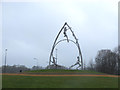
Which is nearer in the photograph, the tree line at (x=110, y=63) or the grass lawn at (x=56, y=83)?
the grass lawn at (x=56, y=83)

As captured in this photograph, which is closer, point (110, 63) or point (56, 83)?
point (56, 83)

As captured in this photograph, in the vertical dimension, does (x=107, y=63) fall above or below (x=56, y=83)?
below

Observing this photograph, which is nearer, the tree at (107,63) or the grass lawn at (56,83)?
the grass lawn at (56,83)

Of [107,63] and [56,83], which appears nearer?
[56,83]

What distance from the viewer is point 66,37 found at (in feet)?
94.7

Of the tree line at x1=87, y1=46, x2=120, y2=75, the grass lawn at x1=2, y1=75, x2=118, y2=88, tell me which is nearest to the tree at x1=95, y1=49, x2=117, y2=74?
the tree line at x1=87, y1=46, x2=120, y2=75

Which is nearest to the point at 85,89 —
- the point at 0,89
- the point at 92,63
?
the point at 0,89

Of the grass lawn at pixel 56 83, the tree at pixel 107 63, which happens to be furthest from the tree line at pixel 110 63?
the grass lawn at pixel 56 83

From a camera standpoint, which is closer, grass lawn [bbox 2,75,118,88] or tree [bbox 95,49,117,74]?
grass lawn [bbox 2,75,118,88]

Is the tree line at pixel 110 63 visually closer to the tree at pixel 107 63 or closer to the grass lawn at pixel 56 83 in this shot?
the tree at pixel 107 63

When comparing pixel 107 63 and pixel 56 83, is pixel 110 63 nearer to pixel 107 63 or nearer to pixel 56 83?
pixel 107 63

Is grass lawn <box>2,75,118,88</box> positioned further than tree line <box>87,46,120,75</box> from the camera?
No

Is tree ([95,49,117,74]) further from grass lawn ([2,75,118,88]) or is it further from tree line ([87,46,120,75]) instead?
grass lawn ([2,75,118,88])

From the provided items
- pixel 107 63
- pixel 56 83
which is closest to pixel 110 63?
pixel 107 63
